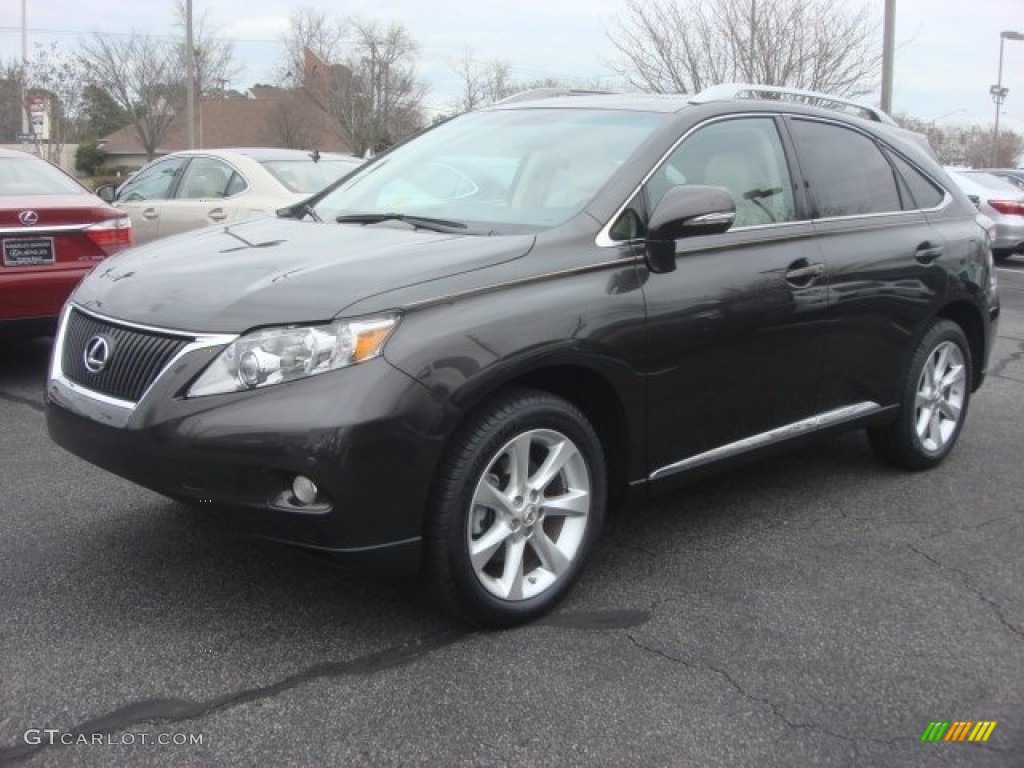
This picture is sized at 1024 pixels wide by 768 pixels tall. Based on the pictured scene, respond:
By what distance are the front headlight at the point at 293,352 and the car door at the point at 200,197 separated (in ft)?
18.8

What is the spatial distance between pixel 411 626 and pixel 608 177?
66.9 inches

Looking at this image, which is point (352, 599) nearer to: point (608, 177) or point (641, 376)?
point (641, 376)

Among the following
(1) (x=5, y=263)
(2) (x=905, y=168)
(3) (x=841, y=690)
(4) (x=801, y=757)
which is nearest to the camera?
(4) (x=801, y=757)

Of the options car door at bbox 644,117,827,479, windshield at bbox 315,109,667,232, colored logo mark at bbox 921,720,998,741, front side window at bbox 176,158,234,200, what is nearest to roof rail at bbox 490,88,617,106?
windshield at bbox 315,109,667,232

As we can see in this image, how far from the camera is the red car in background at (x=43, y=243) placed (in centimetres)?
607

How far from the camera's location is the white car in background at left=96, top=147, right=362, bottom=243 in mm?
8211

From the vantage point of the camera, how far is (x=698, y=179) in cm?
386

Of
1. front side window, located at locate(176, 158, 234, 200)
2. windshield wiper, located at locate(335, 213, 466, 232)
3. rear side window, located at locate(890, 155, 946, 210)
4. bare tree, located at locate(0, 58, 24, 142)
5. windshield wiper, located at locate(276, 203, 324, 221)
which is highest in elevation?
bare tree, located at locate(0, 58, 24, 142)

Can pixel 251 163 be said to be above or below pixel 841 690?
above

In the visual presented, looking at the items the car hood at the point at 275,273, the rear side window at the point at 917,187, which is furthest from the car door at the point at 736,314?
the rear side window at the point at 917,187

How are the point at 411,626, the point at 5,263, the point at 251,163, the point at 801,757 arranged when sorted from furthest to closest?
1. the point at 251,163
2. the point at 5,263
3. the point at 411,626
4. the point at 801,757

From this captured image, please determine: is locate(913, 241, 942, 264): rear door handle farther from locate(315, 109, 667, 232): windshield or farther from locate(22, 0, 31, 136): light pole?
locate(22, 0, 31, 136): light pole

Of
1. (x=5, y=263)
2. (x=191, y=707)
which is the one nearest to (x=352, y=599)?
(x=191, y=707)

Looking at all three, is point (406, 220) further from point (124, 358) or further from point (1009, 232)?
point (1009, 232)
